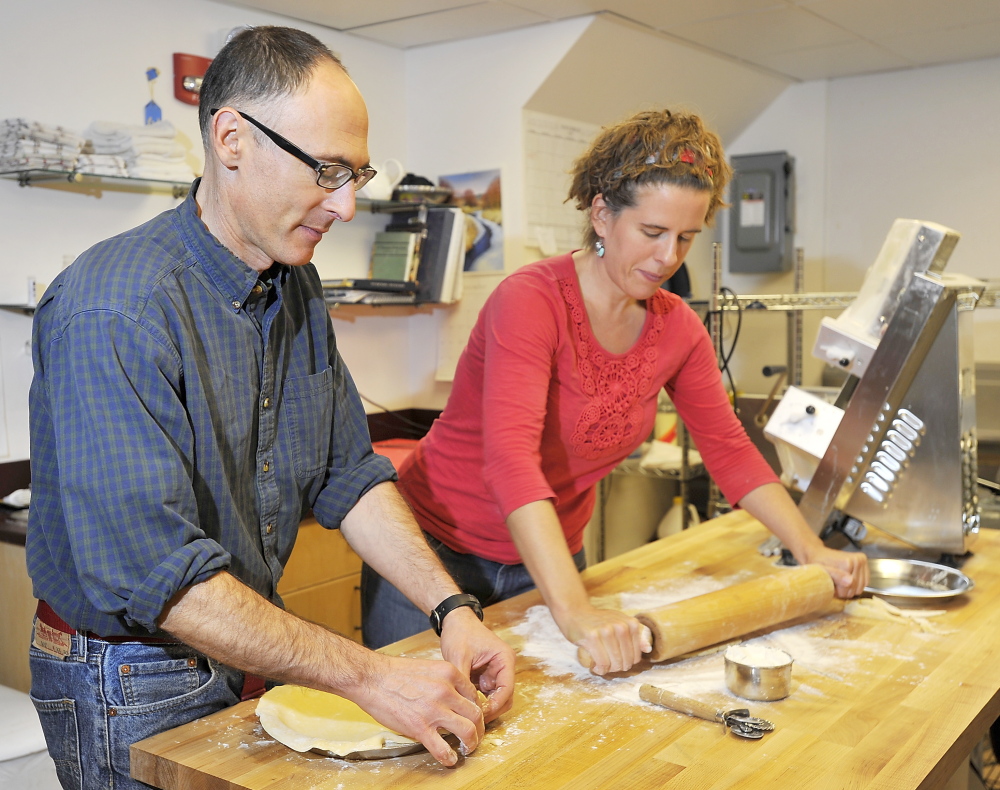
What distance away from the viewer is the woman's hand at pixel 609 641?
1317 millimetres

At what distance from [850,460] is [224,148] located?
1.38 metres

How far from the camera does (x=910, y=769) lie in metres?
1.08

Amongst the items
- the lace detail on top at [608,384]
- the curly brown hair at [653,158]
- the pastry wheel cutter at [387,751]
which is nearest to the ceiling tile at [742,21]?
the curly brown hair at [653,158]

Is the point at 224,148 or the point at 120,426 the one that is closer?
the point at 120,426

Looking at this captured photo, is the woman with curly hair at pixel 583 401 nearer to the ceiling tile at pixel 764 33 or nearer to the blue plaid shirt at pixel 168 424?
the blue plaid shirt at pixel 168 424

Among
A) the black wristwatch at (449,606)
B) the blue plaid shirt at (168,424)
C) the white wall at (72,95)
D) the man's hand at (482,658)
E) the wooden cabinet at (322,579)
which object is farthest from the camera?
the wooden cabinet at (322,579)

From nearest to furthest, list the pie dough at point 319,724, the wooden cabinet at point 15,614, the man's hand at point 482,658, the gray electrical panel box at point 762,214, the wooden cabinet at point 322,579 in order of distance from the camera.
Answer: the pie dough at point 319,724
the man's hand at point 482,658
the wooden cabinet at point 15,614
the wooden cabinet at point 322,579
the gray electrical panel box at point 762,214

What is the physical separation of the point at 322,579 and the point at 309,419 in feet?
5.91

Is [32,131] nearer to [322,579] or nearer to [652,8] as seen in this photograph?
[322,579]

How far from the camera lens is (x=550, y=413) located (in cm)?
169

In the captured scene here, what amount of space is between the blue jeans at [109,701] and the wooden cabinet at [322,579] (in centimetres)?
170

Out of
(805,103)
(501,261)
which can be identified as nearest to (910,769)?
(501,261)

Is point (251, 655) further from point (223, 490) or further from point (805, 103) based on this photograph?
point (805, 103)

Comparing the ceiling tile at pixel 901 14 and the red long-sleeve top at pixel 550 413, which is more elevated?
the ceiling tile at pixel 901 14
